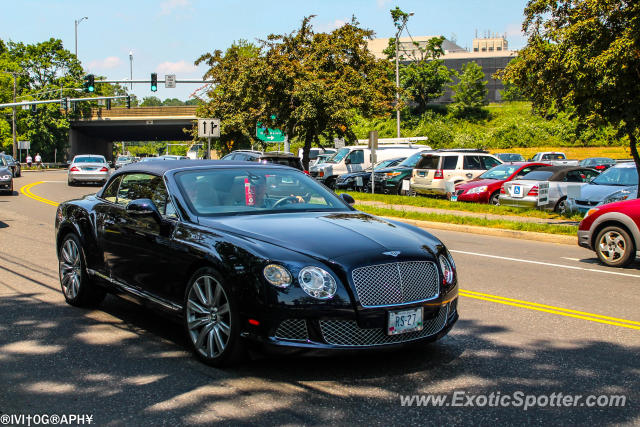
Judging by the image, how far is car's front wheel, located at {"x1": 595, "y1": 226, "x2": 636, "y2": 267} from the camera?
10.2m

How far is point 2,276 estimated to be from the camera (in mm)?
8797

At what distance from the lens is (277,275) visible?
4.59m

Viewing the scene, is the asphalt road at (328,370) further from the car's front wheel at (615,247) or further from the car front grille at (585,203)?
the car front grille at (585,203)

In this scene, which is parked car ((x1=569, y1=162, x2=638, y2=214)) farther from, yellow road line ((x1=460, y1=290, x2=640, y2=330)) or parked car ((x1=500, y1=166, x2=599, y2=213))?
yellow road line ((x1=460, y1=290, x2=640, y2=330))

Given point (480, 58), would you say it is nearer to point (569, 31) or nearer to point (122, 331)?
point (569, 31)

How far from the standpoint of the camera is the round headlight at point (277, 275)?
15.0 feet

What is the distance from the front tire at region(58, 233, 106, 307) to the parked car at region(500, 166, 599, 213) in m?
14.3

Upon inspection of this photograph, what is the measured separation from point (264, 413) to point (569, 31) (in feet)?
40.5

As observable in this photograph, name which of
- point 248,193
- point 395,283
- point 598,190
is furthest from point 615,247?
point 395,283

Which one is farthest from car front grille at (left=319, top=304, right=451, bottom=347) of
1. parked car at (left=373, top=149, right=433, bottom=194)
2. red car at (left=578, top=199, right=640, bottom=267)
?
parked car at (left=373, top=149, right=433, bottom=194)

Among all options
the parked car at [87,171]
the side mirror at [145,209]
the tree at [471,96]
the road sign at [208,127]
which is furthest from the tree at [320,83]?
the tree at [471,96]

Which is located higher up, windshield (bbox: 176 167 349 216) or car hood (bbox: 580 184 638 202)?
windshield (bbox: 176 167 349 216)

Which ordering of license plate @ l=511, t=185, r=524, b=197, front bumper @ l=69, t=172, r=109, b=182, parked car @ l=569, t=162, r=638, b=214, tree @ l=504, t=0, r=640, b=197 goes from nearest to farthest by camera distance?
tree @ l=504, t=0, r=640, b=197, parked car @ l=569, t=162, r=638, b=214, license plate @ l=511, t=185, r=524, b=197, front bumper @ l=69, t=172, r=109, b=182

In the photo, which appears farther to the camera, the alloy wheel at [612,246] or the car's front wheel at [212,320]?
the alloy wheel at [612,246]
